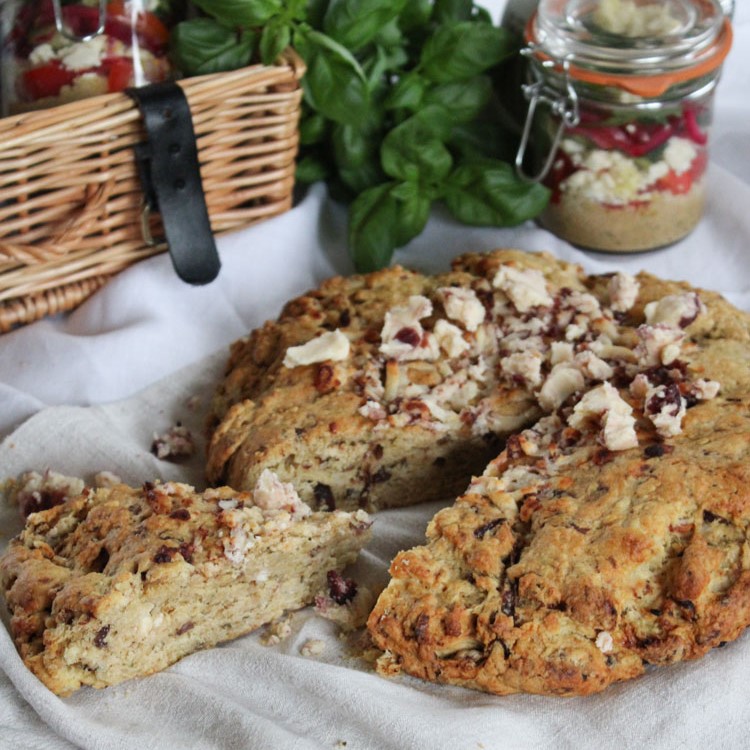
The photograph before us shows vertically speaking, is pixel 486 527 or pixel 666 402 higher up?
pixel 666 402

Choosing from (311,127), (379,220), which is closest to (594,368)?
(379,220)

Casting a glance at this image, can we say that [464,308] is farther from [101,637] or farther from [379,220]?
[101,637]

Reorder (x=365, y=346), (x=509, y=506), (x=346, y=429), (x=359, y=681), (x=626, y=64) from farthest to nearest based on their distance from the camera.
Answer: (x=626, y=64), (x=365, y=346), (x=346, y=429), (x=509, y=506), (x=359, y=681)

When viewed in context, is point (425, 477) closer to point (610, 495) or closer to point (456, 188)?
point (610, 495)

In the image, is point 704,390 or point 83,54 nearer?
point 704,390

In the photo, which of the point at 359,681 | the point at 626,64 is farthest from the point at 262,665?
the point at 626,64
